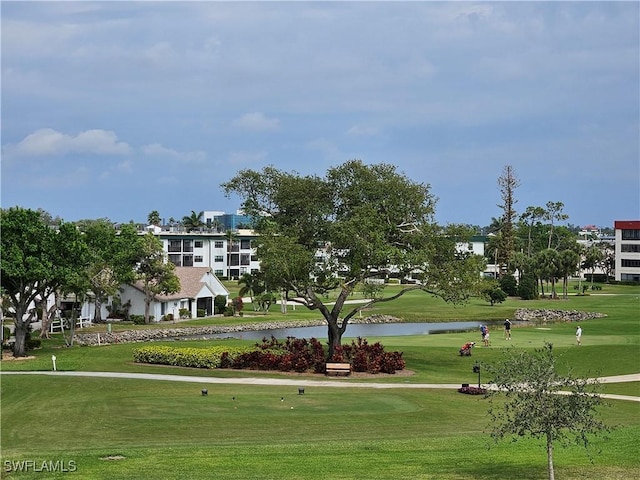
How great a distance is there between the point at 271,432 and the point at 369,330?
5457 centimetres

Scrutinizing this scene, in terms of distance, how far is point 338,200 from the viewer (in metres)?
47.0

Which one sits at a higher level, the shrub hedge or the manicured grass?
the shrub hedge

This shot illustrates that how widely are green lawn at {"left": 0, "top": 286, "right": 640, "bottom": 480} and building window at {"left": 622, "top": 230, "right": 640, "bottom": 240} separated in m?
111

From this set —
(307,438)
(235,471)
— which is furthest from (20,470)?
(307,438)

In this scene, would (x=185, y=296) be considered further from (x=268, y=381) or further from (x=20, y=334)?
(x=268, y=381)

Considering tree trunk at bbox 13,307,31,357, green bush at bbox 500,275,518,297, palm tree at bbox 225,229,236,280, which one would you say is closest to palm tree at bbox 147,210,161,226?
palm tree at bbox 225,229,236,280

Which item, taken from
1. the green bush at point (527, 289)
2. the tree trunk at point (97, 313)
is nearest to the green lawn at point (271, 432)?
the tree trunk at point (97, 313)

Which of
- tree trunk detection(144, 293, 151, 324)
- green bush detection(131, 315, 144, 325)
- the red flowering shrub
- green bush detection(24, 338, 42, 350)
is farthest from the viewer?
tree trunk detection(144, 293, 151, 324)

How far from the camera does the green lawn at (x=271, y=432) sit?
67.3 ft

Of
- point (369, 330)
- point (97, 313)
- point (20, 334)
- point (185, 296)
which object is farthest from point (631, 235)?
point (20, 334)

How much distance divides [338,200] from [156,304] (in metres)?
38.1

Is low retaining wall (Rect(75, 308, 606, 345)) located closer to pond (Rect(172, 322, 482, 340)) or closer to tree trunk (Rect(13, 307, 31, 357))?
pond (Rect(172, 322, 482, 340))

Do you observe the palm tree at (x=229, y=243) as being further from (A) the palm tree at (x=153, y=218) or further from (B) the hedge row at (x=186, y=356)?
(B) the hedge row at (x=186, y=356)

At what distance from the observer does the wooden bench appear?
135 feet
